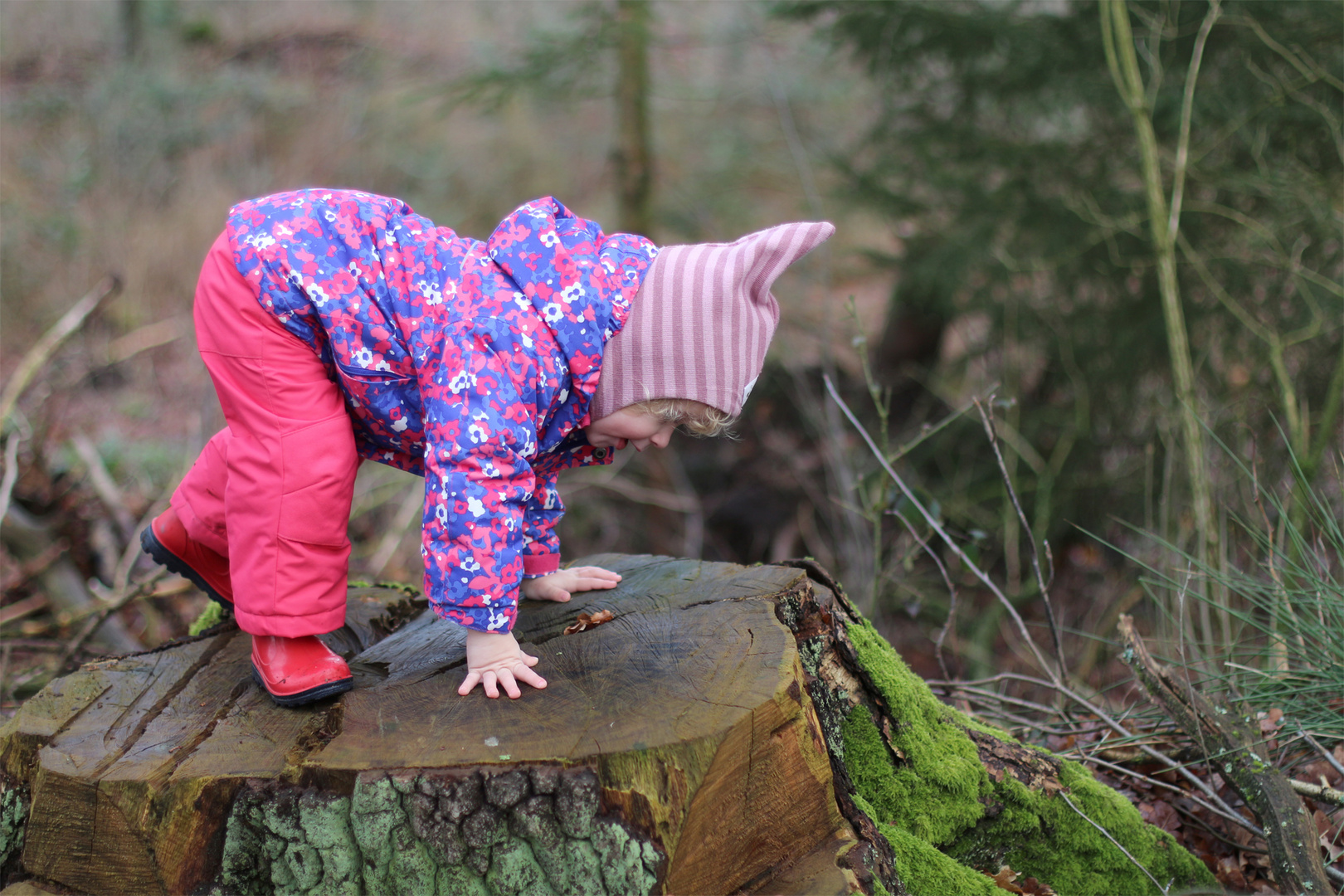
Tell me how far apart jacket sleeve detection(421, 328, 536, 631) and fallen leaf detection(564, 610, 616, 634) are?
25 centimetres

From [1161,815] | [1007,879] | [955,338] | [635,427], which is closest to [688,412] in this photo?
[635,427]

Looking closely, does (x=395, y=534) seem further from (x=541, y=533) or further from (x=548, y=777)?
(x=548, y=777)

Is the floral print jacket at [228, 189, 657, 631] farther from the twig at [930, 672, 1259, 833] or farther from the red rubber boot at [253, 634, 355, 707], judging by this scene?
the twig at [930, 672, 1259, 833]

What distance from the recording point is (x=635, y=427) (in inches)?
81.6

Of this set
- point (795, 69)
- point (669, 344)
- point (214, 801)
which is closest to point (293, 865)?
point (214, 801)

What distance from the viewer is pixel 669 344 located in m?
1.96

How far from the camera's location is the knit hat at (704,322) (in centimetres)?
193

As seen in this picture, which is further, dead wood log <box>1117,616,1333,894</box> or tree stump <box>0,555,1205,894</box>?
dead wood log <box>1117,616,1333,894</box>

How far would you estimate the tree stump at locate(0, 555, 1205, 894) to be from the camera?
5.22 feet

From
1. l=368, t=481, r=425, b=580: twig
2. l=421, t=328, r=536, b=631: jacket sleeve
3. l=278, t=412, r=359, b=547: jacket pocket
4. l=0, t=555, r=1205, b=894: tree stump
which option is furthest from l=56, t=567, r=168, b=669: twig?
l=421, t=328, r=536, b=631: jacket sleeve

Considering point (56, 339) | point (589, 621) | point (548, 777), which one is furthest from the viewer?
point (56, 339)

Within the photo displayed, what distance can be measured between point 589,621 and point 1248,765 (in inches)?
58.6

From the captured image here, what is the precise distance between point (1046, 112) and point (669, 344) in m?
4.33

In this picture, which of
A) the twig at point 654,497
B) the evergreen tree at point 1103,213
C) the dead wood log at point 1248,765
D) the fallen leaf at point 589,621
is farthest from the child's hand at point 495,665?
the twig at point 654,497
